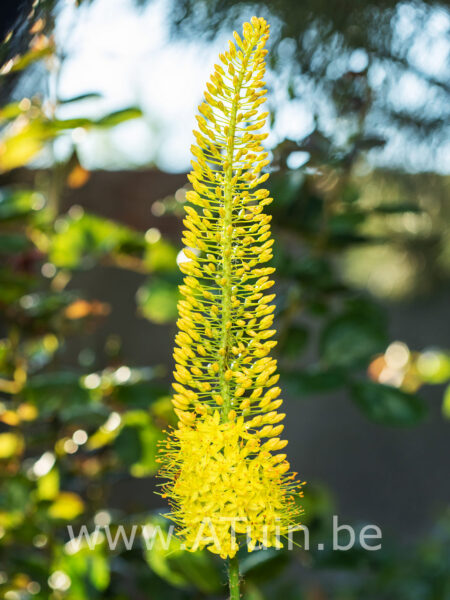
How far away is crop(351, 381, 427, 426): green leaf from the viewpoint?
772mm

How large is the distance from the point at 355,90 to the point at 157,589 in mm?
773

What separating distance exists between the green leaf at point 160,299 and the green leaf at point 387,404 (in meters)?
0.29

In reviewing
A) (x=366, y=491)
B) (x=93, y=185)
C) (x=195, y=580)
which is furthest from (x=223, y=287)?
(x=366, y=491)

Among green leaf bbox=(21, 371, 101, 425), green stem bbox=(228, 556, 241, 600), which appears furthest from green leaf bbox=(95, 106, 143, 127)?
green stem bbox=(228, 556, 241, 600)

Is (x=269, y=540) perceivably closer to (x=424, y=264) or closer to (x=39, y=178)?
(x=39, y=178)

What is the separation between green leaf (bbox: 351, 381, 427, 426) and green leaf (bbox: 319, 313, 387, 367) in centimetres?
5

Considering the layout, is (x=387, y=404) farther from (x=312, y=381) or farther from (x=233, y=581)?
(x=233, y=581)

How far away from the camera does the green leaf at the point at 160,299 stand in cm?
85

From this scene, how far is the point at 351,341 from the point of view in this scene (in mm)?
866

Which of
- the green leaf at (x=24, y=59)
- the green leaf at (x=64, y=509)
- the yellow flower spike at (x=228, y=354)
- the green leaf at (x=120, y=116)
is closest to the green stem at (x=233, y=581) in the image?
the yellow flower spike at (x=228, y=354)

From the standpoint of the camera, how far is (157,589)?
89cm

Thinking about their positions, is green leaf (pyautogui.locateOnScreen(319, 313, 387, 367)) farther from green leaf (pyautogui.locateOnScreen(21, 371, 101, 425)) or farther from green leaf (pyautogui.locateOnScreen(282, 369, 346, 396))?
green leaf (pyautogui.locateOnScreen(21, 371, 101, 425))

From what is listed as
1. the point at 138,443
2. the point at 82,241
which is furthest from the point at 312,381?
the point at 82,241

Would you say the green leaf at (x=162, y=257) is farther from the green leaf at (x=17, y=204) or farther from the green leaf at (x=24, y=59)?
the green leaf at (x=24, y=59)
